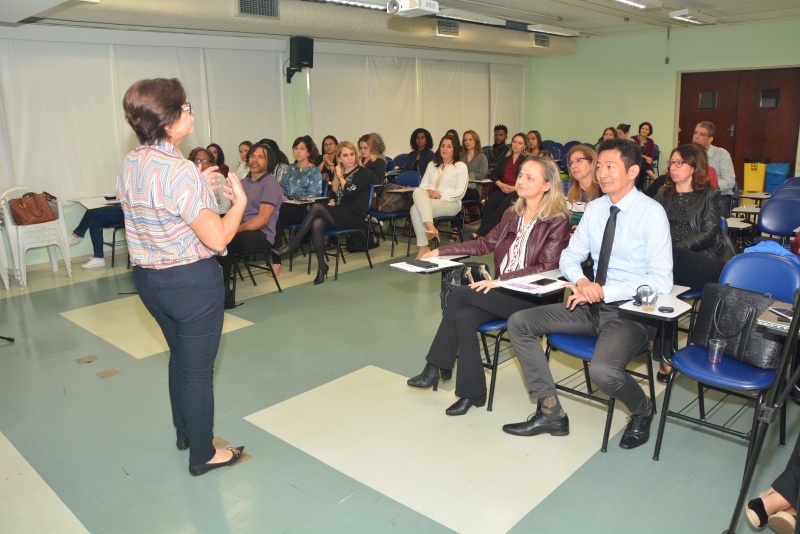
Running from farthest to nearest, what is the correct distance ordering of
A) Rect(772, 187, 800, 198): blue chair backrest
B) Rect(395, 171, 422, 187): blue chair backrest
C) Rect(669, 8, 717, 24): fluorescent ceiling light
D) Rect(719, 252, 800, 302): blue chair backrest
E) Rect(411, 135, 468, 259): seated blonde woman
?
Rect(669, 8, 717, 24): fluorescent ceiling light < Rect(395, 171, 422, 187): blue chair backrest < Rect(411, 135, 468, 259): seated blonde woman < Rect(772, 187, 800, 198): blue chair backrest < Rect(719, 252, 800, 302): blue chair backrest

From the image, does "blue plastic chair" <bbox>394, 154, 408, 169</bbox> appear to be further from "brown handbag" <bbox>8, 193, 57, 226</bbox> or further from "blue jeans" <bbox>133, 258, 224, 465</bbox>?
"blue jeans" <bbox>133, 258, 224, 465</bbox>

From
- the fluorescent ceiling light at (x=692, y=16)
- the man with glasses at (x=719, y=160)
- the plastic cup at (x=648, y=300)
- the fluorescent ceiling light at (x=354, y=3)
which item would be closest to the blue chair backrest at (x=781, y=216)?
the man with glasses at (x=719, y=160)

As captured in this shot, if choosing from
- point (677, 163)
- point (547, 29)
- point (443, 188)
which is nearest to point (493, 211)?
point (443, 188)

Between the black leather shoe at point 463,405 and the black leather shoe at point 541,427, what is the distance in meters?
0.32

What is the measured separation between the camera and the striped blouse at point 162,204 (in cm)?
241

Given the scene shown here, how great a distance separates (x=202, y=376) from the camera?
268 cm

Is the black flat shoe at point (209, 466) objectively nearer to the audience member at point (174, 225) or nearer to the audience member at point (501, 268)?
the audience member at point (174, 225)

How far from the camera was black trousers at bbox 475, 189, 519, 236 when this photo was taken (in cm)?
666

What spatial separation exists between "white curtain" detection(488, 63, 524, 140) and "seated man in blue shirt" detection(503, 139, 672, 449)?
992cm

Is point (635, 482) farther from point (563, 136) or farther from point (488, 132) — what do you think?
point (563, 136)

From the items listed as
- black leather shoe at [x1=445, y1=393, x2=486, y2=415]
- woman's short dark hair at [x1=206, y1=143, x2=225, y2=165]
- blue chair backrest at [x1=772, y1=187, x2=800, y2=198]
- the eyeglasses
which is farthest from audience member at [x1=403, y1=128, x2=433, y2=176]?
black leather shoe at [x1=445, y1=393, x2=486, y2=415]

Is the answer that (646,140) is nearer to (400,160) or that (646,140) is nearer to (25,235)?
(400,160)

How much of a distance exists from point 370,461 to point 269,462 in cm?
48

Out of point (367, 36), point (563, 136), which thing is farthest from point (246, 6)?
point (563, 136)
